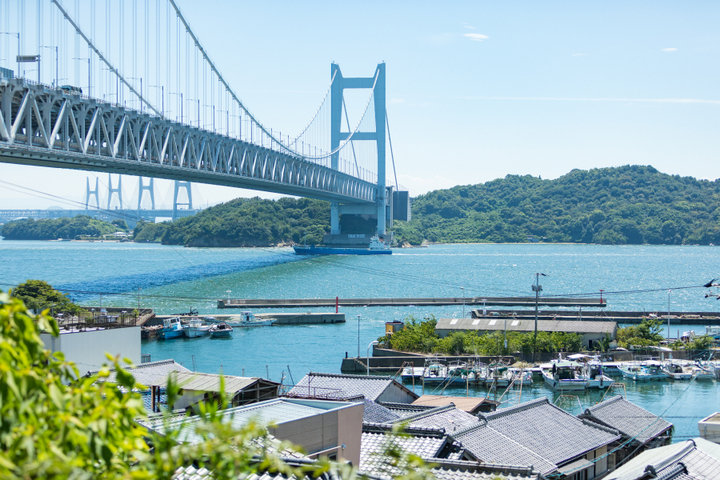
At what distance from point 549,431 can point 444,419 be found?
3.92 ft

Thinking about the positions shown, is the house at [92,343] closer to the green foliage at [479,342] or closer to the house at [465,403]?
the house at [465,403]

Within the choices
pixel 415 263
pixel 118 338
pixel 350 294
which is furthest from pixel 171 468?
pixel 415 263

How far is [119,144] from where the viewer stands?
28.1 meters

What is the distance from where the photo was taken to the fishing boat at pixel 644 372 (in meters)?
18.8

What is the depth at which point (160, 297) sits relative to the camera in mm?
33844

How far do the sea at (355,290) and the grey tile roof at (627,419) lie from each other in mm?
1811

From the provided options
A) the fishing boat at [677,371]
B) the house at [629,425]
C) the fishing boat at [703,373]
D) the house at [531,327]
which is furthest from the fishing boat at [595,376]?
the house at [629,425]

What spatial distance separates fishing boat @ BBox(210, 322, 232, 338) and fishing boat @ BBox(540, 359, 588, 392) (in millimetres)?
10783

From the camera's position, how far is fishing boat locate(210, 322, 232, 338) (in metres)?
25.3

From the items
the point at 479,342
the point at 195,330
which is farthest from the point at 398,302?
the point at 479,342

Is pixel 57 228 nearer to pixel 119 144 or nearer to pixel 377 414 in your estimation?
pixel 119 144

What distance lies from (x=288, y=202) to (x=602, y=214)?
41535mm

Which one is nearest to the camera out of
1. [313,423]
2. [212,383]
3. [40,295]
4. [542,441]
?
[313,423]

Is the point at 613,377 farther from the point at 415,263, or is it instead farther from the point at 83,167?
the point at 415,263
